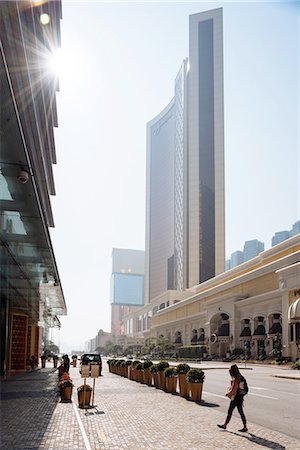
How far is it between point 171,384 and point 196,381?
3563 mm

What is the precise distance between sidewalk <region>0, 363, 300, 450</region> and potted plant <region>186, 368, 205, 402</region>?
0.44m

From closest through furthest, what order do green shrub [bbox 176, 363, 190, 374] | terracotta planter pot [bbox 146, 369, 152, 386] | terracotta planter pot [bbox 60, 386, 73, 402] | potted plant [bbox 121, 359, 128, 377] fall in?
terracotta planter pot [bbox 60, 386, 73, 402] < green shrub [bbox 176, 363, 190, 374] < terracotta planter pot [bbox 146, 369, 152, 386] < potted plant [bbox 121, 359, 128, 377]

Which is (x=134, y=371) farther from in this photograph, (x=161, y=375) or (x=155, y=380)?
(x=161, y=375)

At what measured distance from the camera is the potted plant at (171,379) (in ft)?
70.3

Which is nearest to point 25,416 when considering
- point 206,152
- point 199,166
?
point 199,166

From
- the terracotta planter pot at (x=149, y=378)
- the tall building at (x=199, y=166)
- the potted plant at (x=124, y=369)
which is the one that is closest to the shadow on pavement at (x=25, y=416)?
the terracotta planter pot at (x=149, y=378)

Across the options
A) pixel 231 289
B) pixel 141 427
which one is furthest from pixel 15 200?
pixel 231 289

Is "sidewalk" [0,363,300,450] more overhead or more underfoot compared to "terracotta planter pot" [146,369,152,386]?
more overhead

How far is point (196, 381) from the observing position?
1820 cm

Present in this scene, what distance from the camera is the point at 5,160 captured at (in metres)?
12.2

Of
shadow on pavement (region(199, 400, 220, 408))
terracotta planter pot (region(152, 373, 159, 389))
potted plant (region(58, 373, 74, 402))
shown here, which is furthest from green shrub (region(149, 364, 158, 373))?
shadow on pavement (region(199, 400, 220, 408))

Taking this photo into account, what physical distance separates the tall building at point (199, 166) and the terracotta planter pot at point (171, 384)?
144 m

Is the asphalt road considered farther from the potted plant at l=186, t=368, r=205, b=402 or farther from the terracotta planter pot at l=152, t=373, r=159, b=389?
the terracotta planter pot at l=152, t=373, r=159, b=389

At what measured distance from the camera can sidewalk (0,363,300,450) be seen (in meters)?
10.5
